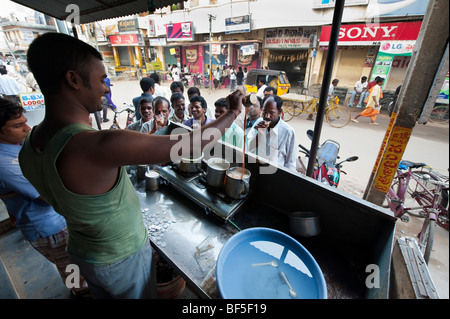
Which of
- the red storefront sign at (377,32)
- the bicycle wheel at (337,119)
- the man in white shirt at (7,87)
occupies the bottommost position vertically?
the bicycle wheel at (337,119)

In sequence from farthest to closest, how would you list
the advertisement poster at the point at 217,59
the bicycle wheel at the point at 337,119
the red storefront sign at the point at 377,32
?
the advertisement poster at the point at 217,59
the red storefront sign at the point at 377,32
the bicycle wheel at the point at 337,119

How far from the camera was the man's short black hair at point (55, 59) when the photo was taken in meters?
0.96

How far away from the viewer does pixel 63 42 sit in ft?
3.20

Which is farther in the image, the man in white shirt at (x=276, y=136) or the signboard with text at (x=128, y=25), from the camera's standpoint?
the signboard with text at (x=128, y=25)

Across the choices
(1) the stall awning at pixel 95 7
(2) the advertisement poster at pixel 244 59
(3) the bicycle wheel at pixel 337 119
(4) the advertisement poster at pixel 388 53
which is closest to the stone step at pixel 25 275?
(1) the stall awning at pixel 95 7

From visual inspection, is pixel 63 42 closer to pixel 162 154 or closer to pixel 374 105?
pixel 162 154

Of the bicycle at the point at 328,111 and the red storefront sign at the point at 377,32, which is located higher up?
the red storefront sign at the point at 377,32

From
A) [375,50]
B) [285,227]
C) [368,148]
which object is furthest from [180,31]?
[285,227]

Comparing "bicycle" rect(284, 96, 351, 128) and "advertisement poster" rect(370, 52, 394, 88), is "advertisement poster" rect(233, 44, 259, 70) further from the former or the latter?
"advertisement poster" rect(370, 52, 394, 88)

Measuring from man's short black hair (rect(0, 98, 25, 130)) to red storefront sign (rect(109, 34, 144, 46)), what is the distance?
2471 cm

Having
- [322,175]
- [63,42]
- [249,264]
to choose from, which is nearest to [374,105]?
[322,175]

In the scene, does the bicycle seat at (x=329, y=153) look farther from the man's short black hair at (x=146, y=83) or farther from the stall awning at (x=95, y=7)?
the man's short black hair at (x=146, y=83)

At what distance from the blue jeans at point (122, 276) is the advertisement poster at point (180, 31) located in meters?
19.5

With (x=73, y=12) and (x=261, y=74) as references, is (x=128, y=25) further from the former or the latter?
(x=73, y=12)
